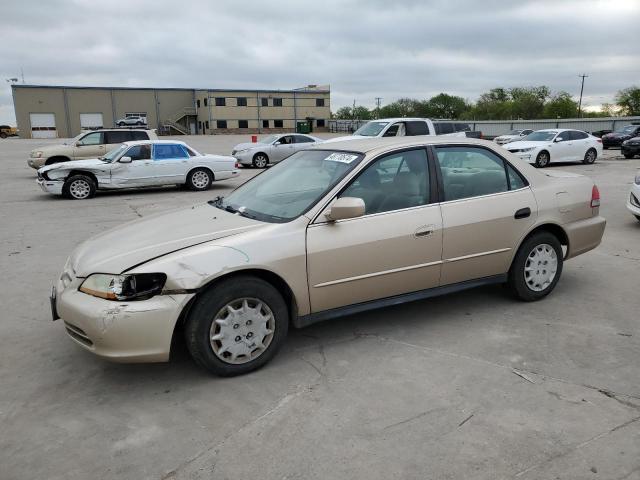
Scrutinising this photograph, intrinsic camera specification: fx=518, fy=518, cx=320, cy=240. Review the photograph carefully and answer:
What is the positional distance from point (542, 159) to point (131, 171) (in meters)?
14.9

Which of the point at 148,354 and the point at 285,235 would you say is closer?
the point at 148,354

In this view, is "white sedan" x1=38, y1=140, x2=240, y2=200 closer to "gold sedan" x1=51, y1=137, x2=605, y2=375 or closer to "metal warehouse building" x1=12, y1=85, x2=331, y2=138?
"gold sedan" x1=51, y1=137, x2=605, y2=375

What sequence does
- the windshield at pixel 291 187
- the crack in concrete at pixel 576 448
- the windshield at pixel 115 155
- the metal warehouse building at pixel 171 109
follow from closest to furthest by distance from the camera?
the crack in concrete at pixel 576 448 < the windshield at pixel 291 187 < the windshield at pixel 115 155 < the metal warehouse building at pixel 171 109

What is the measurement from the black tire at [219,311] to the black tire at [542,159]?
1830 cm

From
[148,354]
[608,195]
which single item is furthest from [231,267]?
[608,195]

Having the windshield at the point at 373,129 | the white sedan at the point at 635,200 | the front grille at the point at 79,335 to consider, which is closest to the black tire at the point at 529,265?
the front grille at the point at 79,335

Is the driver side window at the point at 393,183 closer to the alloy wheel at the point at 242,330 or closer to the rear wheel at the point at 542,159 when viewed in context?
the alloy wheel at the point at 242,330

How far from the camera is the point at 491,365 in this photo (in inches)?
146

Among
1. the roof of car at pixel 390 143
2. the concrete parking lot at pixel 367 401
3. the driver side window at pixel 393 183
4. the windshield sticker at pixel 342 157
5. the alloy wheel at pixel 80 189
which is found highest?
the roof of car at pixel 390 143

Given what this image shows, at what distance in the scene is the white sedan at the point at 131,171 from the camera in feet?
41.5

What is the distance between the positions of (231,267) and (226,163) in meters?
11.5

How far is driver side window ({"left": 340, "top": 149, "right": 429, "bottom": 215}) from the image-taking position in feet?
13.3

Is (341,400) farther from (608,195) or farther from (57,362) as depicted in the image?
(608,195)

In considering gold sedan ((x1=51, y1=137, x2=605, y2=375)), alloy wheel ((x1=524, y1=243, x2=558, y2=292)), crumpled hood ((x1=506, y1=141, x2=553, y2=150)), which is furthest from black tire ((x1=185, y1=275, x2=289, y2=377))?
crumpled hood ((x1=506, y1=141, x2=553, y2=150))
